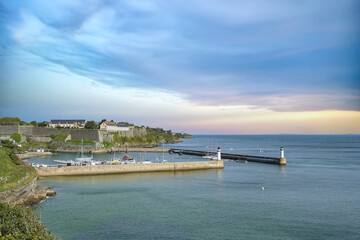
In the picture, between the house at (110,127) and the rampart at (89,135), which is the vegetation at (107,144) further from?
the house at (110,127)

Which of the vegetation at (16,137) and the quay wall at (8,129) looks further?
the quay wall at (8,129)

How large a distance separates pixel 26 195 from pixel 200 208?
1661cm

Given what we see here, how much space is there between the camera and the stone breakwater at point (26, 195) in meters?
26.9

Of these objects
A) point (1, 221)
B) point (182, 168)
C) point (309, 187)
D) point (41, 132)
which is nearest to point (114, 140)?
point (41, 132)

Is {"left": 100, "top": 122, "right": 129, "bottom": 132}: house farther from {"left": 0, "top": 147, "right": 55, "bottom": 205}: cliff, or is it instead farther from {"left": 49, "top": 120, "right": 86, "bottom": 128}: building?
{"left": 0, "top": 147, "right": 55, "bottom": 205}: cliff

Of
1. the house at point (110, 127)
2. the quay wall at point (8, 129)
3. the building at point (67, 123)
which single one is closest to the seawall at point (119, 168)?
the quay wall at point (8, 129)

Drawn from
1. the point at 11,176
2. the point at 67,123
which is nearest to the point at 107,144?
the point at 67,123

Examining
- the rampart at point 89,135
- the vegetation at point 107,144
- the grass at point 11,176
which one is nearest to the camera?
the grass at point 11,176

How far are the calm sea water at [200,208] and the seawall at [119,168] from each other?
221 cm

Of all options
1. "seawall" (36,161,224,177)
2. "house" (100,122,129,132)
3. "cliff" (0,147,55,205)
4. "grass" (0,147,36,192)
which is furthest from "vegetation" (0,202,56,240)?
"house" (100,122,129,132)

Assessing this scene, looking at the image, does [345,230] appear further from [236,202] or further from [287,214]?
[236,202]

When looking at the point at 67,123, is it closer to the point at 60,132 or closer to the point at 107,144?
the point at 60,132

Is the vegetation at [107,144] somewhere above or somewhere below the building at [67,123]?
below

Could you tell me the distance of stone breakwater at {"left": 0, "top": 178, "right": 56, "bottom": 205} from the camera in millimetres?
26925
